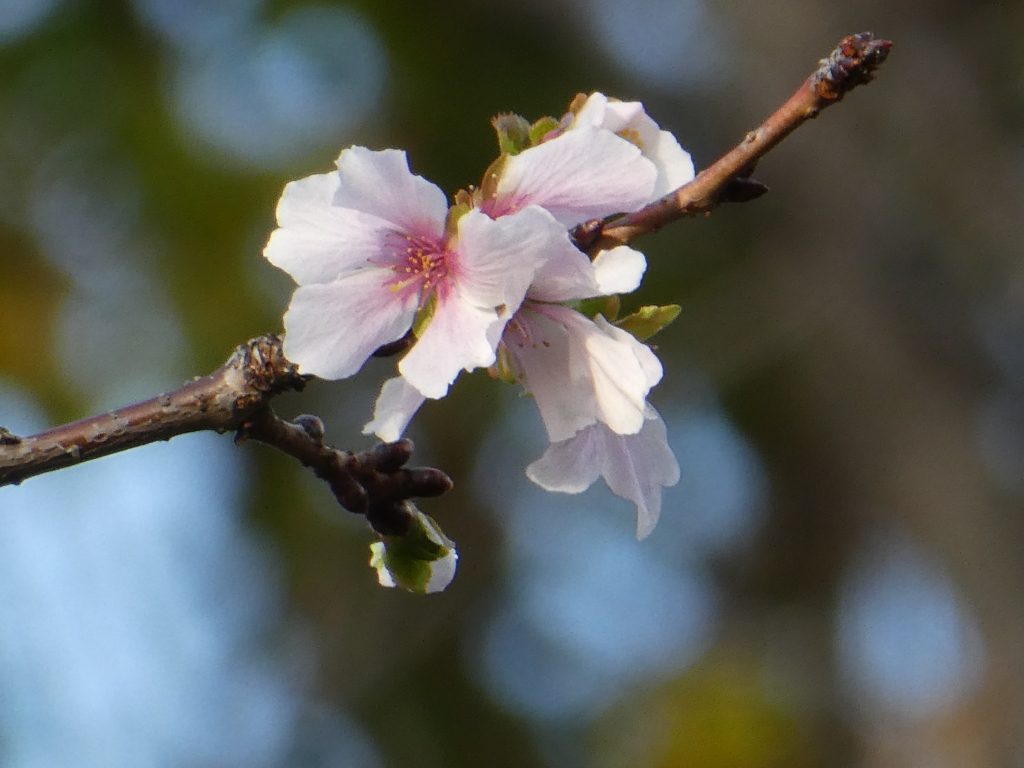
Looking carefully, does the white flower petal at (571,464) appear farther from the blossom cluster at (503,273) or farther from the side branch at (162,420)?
the side branch at (162,420)

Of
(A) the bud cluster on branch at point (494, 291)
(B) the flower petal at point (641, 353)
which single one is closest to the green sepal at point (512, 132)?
(A) the bud cluster on branch at point (494, 291)

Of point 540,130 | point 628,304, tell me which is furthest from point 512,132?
point 628,304

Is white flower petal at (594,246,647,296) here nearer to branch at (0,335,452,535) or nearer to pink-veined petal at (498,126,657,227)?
pink-veined petal at (498,126,657,227)

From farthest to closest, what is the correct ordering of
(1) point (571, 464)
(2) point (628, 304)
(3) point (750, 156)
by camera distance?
(2) point (628, 304) < (1) point (571, 464) < (3) point (750, 156)

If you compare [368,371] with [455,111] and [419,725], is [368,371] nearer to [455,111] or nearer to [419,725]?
[455,111]

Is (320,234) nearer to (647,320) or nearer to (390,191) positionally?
(390,191)

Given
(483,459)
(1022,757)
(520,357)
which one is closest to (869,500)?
(1022,757)

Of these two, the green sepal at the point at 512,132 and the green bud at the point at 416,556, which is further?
the green bud at the point at 416,556
